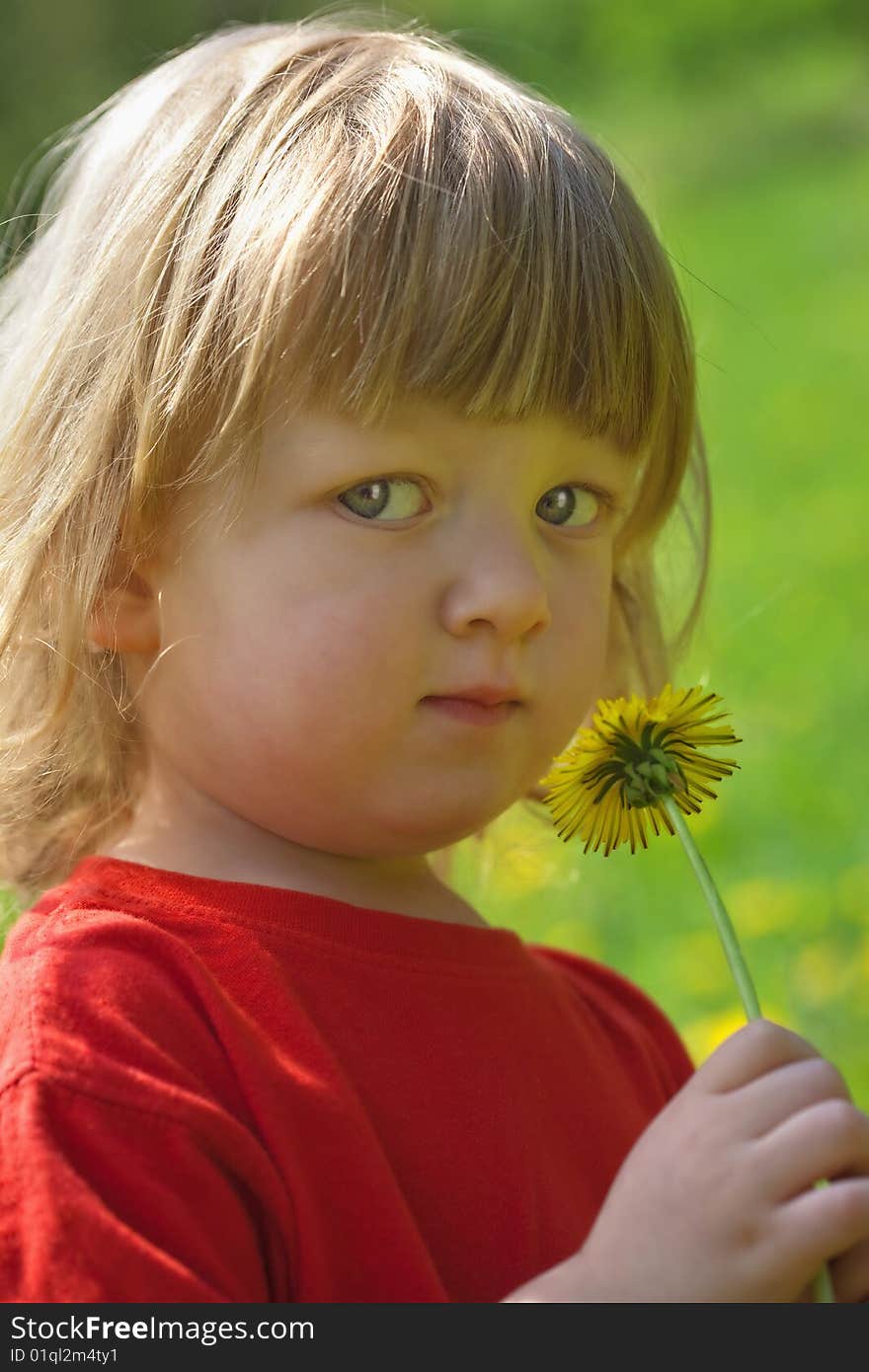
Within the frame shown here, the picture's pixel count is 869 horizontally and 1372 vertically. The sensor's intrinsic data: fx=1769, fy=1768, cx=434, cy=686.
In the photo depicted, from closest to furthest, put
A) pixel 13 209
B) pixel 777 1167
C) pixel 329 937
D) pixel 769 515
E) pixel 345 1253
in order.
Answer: pixel 777 1167 → pixel 345 1253 → pixel 329 937 → pixel 13 209 → pixel 769 515

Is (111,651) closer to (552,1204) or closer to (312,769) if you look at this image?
(312,769)

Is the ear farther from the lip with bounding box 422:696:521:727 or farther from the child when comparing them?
the lip with bounding box 422:696:521:727

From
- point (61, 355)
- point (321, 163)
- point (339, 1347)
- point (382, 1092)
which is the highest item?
point (321, 163)

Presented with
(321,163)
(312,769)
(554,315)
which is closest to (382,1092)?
(312,769)

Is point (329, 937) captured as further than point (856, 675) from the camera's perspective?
No

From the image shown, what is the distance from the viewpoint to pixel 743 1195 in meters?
1.12

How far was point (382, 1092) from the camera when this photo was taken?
1307 millimetres

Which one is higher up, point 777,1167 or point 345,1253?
point 777,1167

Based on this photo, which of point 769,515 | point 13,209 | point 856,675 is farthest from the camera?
point 769,515

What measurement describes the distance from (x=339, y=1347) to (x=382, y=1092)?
0.20 metres

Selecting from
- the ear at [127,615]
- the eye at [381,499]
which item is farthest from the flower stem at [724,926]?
the ear at [127,615]

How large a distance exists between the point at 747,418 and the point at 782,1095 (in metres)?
4.59

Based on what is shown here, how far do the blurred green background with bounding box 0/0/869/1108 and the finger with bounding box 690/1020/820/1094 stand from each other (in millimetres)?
517

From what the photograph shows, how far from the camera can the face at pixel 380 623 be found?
1265 millimetres
